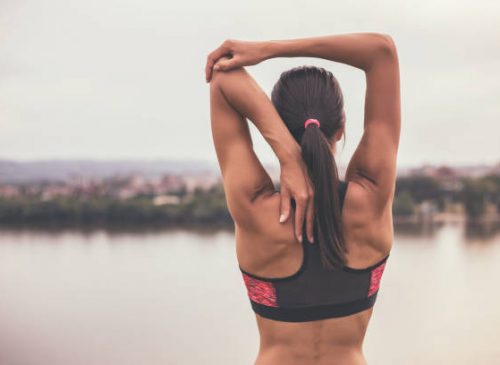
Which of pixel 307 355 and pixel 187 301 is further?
pixel 187 301

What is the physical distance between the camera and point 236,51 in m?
0.59

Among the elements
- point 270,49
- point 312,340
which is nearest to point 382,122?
point 270,49

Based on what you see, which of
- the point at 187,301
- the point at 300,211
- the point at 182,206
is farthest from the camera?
the point at 182,206

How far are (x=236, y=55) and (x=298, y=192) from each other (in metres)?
0.16

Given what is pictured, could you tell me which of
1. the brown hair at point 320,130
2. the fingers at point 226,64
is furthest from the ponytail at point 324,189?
the fingers at point 226,64

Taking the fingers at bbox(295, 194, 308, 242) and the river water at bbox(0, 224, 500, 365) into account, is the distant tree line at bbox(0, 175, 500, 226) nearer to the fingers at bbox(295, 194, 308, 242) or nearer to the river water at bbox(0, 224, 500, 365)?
the river water at bbox(0, 224, 500, 365)

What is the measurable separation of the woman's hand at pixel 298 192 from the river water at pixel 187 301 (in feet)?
27.6

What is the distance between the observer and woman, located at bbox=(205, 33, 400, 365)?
0.58m

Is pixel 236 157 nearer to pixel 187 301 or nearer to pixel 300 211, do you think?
pixel 300 211

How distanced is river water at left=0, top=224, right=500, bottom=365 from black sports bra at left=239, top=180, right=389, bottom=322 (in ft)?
27.3

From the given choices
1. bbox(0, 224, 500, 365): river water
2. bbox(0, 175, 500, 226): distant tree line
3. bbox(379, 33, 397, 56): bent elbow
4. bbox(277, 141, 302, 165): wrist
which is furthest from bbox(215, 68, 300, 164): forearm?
bbox(0, 175, 500, 226): distant tree line

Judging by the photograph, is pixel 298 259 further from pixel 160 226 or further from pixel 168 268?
pixel 160 226

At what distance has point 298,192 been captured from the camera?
0.58 m

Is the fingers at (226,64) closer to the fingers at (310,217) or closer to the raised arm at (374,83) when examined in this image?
the raised arm at (374,83)
